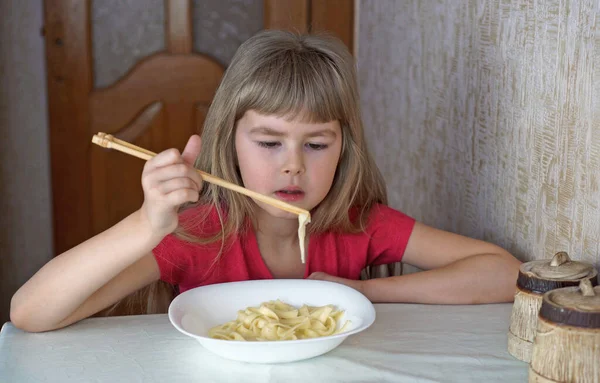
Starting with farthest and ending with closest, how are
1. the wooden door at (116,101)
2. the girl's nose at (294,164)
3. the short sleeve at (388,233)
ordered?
the wooden door at (116,101) < the short sleeve at (388,233) < the girl's nose at (294,164)

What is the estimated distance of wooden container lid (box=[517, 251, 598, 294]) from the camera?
3.29 feet

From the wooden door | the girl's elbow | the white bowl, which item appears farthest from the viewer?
the wooden door

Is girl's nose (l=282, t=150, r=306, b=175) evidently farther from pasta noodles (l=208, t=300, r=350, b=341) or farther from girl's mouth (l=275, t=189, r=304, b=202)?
pasta noodles (l=208, t=300, r=350, b=341)

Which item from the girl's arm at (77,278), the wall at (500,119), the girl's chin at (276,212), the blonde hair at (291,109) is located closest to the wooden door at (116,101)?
the wall at (500,119)

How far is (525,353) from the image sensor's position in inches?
40.8

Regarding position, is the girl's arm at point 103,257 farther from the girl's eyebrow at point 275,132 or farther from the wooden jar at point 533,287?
the wooden jar at point 533,287

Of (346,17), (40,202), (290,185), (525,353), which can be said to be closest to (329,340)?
(525,353)

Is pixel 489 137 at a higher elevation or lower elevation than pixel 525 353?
higher

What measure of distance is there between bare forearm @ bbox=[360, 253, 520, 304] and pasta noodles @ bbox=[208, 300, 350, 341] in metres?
A: 0.22

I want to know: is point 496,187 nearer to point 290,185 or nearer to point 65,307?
point 290,185

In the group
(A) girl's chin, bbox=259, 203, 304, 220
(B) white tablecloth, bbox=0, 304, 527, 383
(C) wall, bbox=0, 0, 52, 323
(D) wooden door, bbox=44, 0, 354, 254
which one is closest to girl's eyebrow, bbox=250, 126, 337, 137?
(A) girl's chin, bbox=259, 203, 304, 220

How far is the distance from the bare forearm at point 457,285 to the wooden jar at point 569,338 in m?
0.43

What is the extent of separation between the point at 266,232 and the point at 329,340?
560mm

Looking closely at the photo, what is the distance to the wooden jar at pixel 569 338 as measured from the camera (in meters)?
0.84
